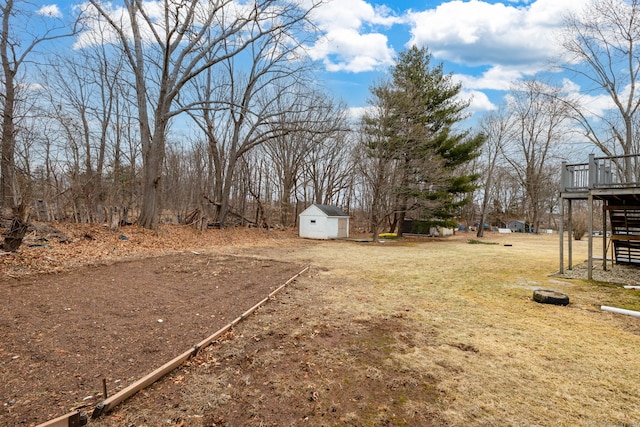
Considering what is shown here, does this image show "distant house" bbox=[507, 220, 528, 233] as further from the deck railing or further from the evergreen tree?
the deck railing

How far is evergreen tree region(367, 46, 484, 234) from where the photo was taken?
17141 millimetres

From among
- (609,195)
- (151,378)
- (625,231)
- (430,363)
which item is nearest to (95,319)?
(151,378)

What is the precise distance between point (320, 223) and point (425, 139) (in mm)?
7790

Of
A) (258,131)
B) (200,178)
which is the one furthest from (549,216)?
(200,178)

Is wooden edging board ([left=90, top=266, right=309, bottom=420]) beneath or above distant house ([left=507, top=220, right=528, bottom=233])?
beneath

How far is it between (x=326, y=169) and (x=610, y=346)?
24.2 meters

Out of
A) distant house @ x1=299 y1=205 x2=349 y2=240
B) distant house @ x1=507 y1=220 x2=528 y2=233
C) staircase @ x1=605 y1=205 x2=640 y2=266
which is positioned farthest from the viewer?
distant house @ x1=507 y1=220 x2=528 y2=233

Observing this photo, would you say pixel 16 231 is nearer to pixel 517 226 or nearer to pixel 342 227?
pixel 342 227

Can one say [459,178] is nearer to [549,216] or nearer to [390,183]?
[390,183]

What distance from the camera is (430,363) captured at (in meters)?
3.16

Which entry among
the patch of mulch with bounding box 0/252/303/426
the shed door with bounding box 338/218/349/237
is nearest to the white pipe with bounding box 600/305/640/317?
the patch of mulch with bounding box 0/252/303/426

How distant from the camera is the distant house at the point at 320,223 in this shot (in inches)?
746

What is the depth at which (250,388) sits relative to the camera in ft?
8.75

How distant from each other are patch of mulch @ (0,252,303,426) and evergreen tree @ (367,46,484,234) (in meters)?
12.0
